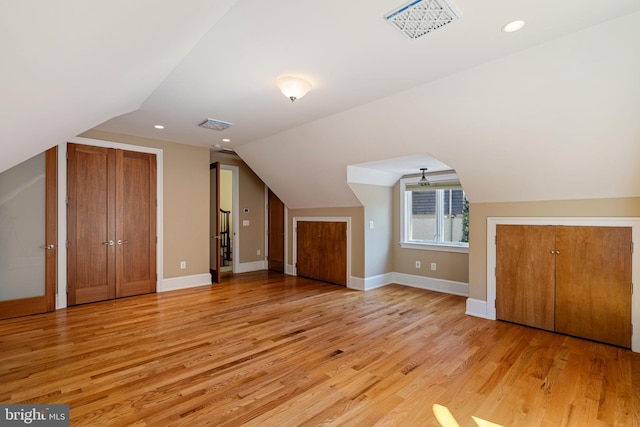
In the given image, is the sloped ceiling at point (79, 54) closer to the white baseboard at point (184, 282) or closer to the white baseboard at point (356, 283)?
the white baseboard at point (184, 282)

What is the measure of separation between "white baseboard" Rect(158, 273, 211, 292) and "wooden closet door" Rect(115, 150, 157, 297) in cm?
17

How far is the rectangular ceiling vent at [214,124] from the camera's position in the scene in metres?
4.09

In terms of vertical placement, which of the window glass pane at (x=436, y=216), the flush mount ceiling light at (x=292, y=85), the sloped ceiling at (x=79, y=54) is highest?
the flush mount ceiling light at (x=292, y=85)

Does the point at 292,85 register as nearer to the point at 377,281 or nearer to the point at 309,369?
the point at 309,369

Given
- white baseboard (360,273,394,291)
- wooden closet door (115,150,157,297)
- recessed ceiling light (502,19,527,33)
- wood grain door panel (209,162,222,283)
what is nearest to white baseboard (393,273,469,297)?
white baseboard (360,273,394,291)

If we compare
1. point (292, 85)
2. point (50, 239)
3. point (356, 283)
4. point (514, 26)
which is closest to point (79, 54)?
point (292, 85)

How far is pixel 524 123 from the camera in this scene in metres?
2.89

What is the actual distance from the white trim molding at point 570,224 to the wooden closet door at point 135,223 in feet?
16.2

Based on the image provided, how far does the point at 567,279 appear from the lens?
3430mm

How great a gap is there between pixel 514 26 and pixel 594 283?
9.11ft

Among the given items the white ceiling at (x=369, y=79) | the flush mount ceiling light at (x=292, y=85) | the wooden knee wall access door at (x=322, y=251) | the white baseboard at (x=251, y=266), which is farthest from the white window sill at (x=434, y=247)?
the flush mount ceiling light at (x=292, y=85)

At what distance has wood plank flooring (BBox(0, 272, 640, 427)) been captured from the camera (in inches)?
80.6

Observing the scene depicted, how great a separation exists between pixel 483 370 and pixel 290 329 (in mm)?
1920

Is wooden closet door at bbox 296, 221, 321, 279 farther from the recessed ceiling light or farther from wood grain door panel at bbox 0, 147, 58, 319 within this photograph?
the recessed ceiling light
